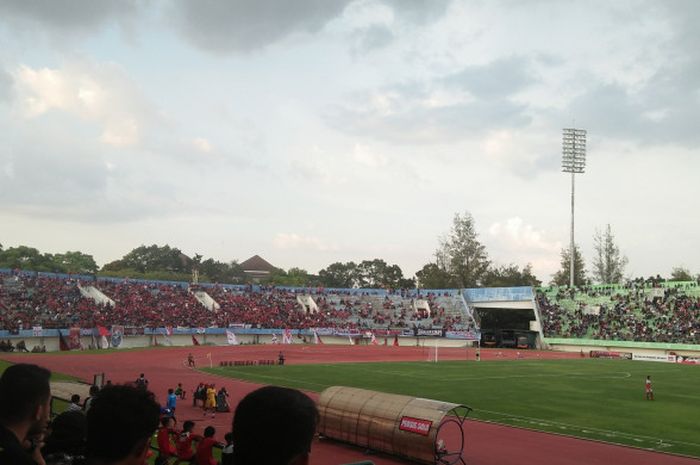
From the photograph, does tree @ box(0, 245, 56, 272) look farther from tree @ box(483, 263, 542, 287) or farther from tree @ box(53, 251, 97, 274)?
tree @ box(483, 263, 542, 287)

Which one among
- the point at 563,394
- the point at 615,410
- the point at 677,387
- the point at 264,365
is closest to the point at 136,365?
the point at 264,365

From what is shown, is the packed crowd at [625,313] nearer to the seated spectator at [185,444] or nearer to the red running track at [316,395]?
the red running track at [316,395]

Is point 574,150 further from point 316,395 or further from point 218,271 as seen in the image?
point 218,271

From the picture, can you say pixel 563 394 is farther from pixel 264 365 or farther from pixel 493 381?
pixel 264 365

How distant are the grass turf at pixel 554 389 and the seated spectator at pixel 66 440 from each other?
21676mm

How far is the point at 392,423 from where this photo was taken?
65.2 ft

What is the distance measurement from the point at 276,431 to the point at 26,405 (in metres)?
2.42

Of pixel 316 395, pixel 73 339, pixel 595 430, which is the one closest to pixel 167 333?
pixel 73 339

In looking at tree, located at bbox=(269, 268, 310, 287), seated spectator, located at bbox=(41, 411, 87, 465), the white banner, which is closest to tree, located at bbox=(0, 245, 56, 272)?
tree, located at bbox=(269, 268, 310, 287)

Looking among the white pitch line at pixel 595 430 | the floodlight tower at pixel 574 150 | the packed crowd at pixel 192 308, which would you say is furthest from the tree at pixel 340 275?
the white pitch line at pixel 595 430

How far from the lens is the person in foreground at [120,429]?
385 cm

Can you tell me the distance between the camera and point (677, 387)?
41625 mm

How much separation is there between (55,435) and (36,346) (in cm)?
6005

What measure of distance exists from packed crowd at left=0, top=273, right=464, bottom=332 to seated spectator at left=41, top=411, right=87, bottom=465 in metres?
60.3
